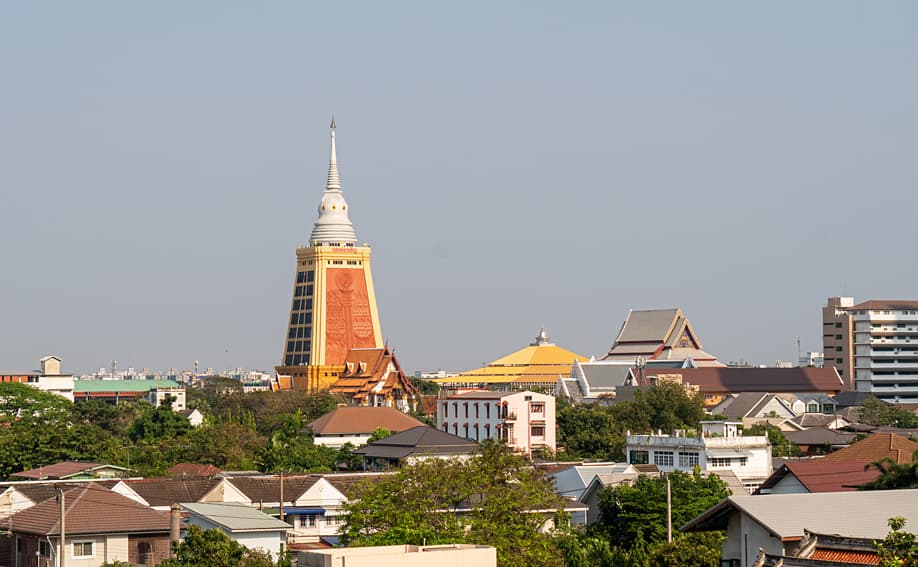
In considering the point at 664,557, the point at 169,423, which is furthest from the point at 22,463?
the point at 664,557

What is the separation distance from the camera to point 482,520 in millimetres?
36750

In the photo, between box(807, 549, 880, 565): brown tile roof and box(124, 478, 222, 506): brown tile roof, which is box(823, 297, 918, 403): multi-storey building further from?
box(807, 549, 880, 565): brown tile roof

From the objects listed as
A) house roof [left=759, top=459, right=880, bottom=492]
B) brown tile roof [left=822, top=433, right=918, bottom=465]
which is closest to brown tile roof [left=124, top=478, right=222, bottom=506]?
house roof [left=759, top=459, right=880, bottom=492]

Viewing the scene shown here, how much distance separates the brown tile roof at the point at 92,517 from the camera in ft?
123

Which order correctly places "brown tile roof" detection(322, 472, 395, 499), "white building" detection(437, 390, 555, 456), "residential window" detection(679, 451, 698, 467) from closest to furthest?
1. "brown tile roof" detection(322, 472, 395, 499)
2. "residential window" detection(679, 451, 698, 467)
3. "white building" detection(437, 390, 555, 456)

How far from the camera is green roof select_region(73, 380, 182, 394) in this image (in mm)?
169125

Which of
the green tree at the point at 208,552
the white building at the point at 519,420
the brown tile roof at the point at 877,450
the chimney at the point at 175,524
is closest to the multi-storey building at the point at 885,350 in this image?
the white building at the point at 519,420

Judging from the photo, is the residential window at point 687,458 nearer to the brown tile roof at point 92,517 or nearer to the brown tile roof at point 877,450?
the brown tile roof at point 877,450

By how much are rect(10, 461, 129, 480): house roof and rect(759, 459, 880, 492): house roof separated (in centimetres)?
2647

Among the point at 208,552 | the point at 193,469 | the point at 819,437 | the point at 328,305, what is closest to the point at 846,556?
the point at 208,552

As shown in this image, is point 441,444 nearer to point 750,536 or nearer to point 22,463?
point 22,463

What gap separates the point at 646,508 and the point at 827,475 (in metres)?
5.83

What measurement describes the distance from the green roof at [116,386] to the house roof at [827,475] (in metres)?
131

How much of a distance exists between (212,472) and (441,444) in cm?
1286
